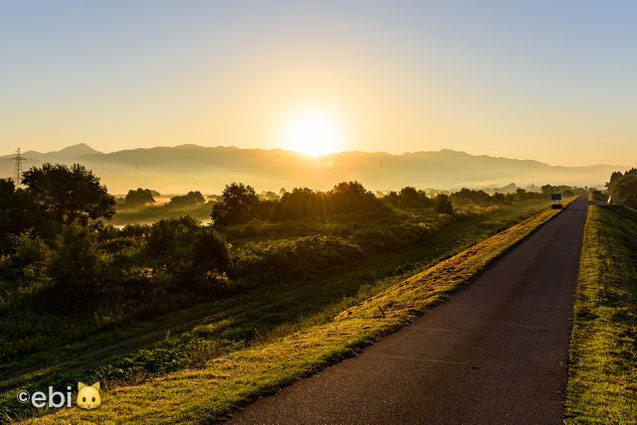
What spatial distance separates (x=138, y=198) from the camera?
157375mm

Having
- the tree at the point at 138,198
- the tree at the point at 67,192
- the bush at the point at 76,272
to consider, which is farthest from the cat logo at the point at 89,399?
the tree at the point at 138,198

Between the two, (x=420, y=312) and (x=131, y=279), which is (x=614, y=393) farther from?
(x=131, y=279)

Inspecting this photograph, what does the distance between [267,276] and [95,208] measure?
38.4 meters

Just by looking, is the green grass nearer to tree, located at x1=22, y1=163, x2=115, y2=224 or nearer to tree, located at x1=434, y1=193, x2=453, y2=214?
tree, located at x1=434, y1=193, x2=453, y2=214

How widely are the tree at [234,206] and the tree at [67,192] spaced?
18.1 m

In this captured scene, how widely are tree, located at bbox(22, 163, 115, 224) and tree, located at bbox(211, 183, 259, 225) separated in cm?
1811

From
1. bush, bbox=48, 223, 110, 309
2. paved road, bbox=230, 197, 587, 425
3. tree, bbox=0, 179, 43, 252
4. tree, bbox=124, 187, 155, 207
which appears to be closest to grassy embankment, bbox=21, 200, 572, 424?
paved road, bbox=230, 197, 587, 425

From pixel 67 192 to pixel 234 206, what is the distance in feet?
84.5

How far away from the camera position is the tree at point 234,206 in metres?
64.8

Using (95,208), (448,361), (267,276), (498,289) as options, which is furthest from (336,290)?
(95,208)

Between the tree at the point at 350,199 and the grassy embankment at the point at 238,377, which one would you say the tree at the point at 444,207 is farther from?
the grassy embankment at the point at 238,377

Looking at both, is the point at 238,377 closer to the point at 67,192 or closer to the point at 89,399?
the point at 89,399

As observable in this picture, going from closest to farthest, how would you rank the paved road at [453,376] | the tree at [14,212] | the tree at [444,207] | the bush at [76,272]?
the paved road at [453,376], the bush at [76,272], the tree at [14,212], the tree at [444,207]

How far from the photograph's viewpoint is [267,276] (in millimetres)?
29344
